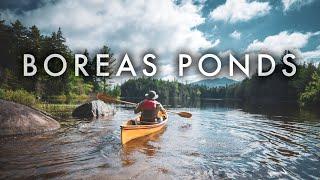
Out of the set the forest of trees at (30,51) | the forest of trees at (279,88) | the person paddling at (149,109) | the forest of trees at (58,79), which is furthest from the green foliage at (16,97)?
the forest of trees at (279,88)

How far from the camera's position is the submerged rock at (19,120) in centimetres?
1083

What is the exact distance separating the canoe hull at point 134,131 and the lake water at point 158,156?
23 cm

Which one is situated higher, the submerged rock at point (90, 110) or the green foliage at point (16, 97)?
the green foliage at point (16, 97)

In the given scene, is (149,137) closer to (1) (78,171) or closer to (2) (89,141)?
(2) (89,141)

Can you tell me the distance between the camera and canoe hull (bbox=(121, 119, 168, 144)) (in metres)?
10.5

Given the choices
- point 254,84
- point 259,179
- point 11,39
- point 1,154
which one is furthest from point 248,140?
point 254,84

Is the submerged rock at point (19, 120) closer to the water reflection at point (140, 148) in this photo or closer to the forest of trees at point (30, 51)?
the water reflection at point (140, 148)

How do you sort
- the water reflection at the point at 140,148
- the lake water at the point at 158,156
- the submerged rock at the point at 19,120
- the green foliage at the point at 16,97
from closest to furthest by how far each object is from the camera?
the lake water at the point at 158,156, the water reflection at the point at 140,148, the submerged rock at the point at 19,120, the green foliage at the point at 16,97

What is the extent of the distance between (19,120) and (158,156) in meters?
5.33

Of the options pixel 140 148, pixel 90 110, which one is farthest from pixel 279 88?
pixel 140 148

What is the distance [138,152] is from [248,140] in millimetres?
4687

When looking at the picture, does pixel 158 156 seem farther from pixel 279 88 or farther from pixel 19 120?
pixel 279 88

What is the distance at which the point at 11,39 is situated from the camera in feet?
150

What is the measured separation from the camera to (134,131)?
37.0 feet
